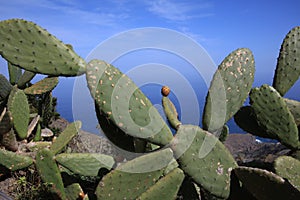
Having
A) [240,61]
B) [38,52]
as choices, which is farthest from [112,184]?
[240,61]

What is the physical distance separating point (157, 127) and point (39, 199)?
1.77 m

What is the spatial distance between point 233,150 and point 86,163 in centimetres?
348

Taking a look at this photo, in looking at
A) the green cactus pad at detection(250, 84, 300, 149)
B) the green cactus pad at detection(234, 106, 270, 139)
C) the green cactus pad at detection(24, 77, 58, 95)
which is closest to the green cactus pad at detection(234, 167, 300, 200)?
the green cactus pad at detection(250, 84, 300, 149)

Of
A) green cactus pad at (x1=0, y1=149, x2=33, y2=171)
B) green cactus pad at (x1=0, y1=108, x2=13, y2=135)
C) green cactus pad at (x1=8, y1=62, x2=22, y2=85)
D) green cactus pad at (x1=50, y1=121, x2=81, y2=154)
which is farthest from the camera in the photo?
green cactus pad at (x1=8, y1=62, x2=22, y2=85)

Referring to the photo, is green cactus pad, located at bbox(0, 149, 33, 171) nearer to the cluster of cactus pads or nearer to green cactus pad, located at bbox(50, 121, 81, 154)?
green cactus pad, located at bbox(50, 121, 81, 154)

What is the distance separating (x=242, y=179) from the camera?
1.68 metres

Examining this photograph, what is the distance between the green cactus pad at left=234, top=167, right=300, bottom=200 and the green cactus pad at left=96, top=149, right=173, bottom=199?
39 centimetres

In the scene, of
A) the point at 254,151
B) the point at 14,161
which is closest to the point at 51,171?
the point at 14,161

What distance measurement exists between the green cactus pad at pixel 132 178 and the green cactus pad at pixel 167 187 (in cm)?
8

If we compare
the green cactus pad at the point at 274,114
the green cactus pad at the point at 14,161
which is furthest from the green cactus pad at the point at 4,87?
the green cactus pad at the point at 274,114

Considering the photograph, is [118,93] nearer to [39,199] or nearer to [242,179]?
[242,179]

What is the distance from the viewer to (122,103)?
5.43ft

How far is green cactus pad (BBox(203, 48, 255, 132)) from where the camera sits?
6.00 ft

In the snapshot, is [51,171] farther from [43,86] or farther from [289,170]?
[43,86]
